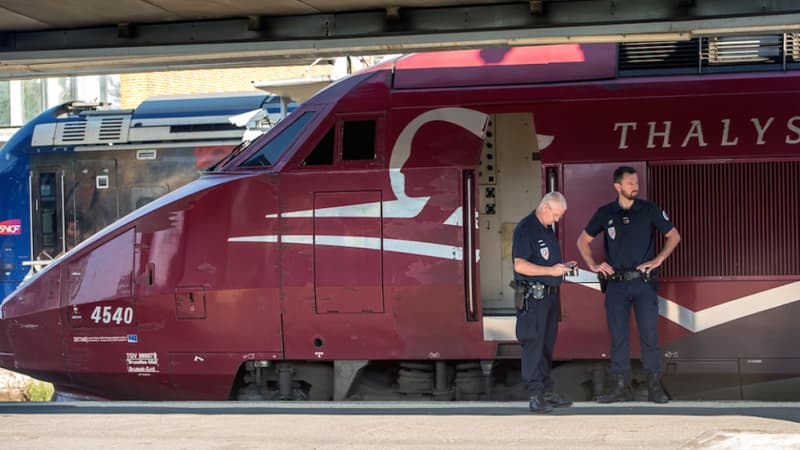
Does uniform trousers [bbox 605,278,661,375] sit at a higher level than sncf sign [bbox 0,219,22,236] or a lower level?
lower

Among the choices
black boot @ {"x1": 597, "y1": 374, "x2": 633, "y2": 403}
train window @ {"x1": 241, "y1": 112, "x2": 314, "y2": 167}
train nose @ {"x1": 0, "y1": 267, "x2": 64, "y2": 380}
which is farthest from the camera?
train nose @ {"x1": 0, "y1": 267, "x2": 64, "y2": 380}

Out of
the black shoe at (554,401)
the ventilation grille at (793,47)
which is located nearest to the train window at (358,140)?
the black shoe at (554,401)

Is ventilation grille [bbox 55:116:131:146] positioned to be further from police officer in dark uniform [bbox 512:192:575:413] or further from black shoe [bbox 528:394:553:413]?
black shoe [bbox 528:394:553:413]

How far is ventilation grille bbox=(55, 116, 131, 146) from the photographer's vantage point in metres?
16.5

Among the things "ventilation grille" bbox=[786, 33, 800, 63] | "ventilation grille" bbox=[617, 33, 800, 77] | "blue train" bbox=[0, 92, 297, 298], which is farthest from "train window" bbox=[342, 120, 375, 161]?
"blue train" bbox=[0, 92, 297, 298]

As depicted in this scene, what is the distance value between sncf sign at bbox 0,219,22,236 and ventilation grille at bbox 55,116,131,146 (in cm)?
132

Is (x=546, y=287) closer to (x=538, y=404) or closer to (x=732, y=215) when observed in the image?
(x=538, y=404)

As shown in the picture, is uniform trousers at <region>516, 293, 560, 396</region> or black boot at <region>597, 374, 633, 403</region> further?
black boot at <region>597, 374, 633, 403</region>

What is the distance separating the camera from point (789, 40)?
959 centimetres

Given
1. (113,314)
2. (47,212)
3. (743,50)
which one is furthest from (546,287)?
(47,212)

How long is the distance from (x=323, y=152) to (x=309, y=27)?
41.4 inches

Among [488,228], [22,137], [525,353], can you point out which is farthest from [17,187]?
[525,353]

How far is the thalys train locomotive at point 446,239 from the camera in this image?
9516 millimetres

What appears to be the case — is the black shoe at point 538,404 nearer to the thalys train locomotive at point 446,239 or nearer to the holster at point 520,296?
the holster at point 520,296
